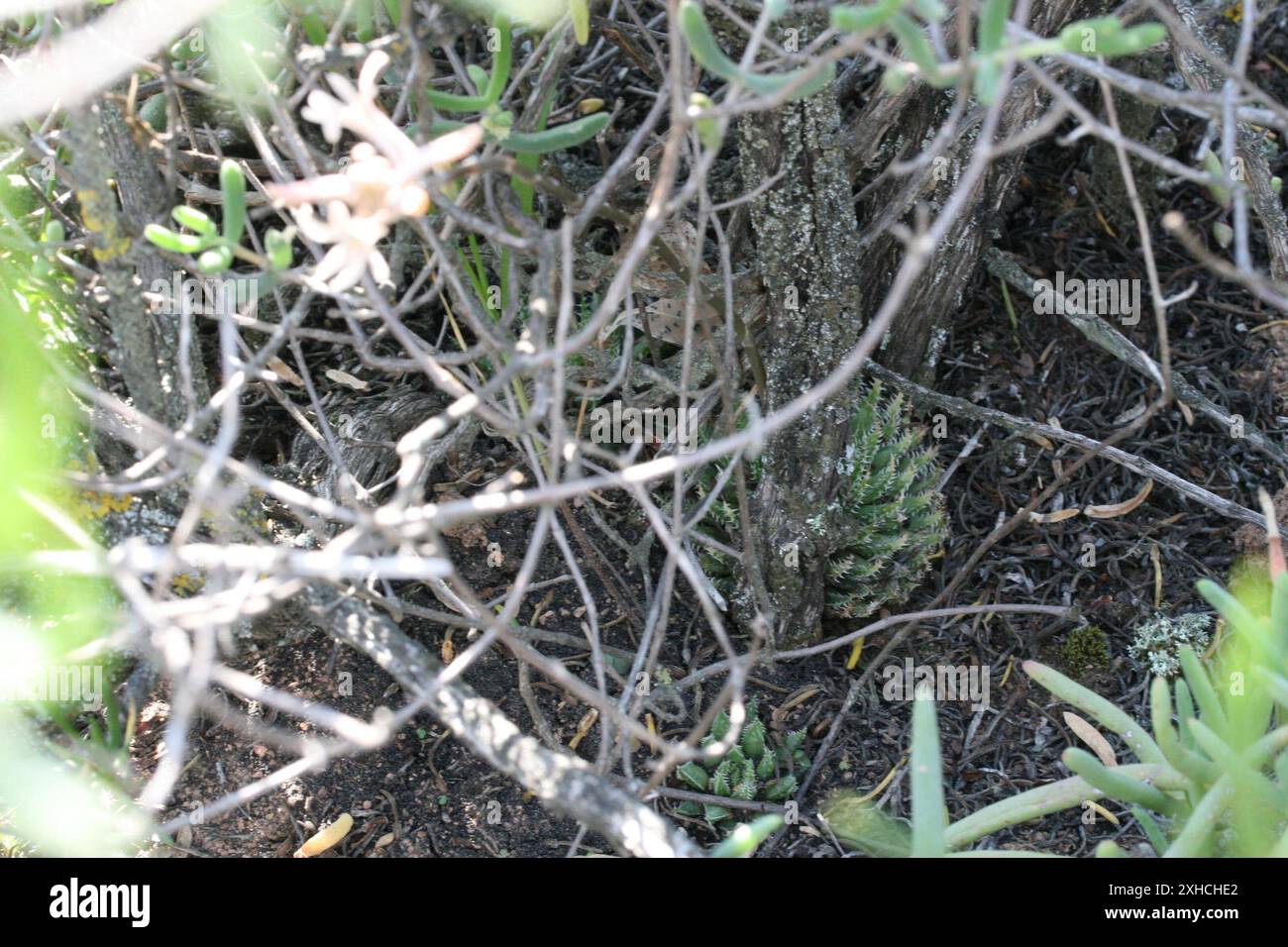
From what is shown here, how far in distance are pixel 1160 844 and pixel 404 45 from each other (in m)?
1.87

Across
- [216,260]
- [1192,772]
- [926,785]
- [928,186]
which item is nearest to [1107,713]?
[1192,772]

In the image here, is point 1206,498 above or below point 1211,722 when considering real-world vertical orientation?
above

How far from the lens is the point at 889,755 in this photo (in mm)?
2412

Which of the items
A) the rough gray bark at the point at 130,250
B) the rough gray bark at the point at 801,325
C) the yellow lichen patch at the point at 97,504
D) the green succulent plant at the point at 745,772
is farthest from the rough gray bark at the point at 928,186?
the yellow lichen patch at the point at 97,504

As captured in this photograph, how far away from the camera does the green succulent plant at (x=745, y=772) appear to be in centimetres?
229

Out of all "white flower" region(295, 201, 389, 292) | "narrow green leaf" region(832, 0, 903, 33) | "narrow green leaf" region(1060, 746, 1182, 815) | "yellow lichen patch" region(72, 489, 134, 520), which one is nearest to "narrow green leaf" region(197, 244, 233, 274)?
"white flower" region(295, 201, 389, 292)

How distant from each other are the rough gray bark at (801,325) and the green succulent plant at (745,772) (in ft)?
0.97

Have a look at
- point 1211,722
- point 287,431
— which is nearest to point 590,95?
point 287,431

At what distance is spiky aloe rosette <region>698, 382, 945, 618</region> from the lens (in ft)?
8.29

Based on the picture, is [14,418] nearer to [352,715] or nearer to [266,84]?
[266,84]

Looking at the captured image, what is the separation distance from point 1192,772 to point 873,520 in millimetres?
953

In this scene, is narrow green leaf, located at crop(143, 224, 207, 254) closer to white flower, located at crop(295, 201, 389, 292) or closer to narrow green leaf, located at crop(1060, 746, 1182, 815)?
white flower, located at crop(295, 201, 389, 292)

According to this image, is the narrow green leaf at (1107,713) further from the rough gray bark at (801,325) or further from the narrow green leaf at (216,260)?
the narrow green leaf at (216,260)

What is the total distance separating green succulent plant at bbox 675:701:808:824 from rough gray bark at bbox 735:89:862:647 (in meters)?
0.29
